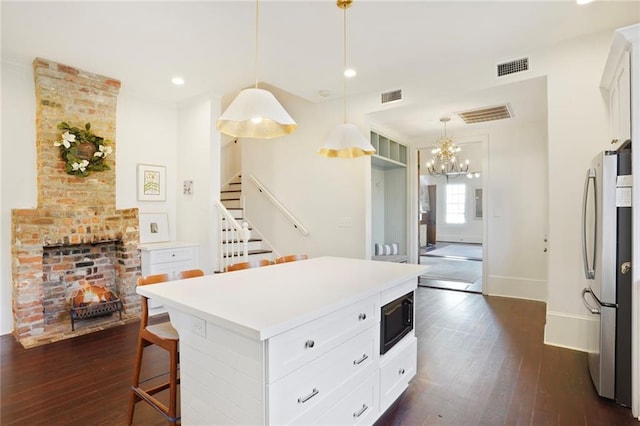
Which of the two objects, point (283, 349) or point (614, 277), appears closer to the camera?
point (283, 349)

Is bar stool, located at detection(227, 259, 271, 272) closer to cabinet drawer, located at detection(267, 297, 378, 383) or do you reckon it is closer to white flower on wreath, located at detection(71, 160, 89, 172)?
cabinet drawer, located at detection(267, 297, 378, 383)

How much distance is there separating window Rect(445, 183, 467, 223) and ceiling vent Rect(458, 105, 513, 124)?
857 centimetres

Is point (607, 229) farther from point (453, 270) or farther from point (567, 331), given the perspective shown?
point (453, 270)

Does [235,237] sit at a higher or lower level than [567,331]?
higher

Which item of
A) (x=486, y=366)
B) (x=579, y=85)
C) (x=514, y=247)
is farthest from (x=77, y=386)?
(x=514, y=247)

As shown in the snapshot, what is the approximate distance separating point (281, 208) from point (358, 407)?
12.7 ft

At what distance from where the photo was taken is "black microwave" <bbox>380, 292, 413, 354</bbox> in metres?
2.00

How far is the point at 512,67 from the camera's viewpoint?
346 cm

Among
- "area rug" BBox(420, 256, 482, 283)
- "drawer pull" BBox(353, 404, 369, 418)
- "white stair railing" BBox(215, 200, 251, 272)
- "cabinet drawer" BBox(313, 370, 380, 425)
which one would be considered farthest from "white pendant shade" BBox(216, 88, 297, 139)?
"area rug" BBox(420, 256, 482, 283)

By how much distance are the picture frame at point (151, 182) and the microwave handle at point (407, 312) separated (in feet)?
13.3

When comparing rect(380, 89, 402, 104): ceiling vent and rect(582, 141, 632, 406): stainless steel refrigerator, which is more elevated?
rect(380, 89, 402, 104): ceiling vent

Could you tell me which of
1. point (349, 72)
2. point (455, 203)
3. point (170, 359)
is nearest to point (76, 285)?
point (170, 359)

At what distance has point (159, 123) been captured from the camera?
493 cm

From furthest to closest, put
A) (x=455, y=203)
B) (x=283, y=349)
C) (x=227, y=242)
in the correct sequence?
(x=455, y=203) < (x=227, y=242) < (x=283, y=349)
